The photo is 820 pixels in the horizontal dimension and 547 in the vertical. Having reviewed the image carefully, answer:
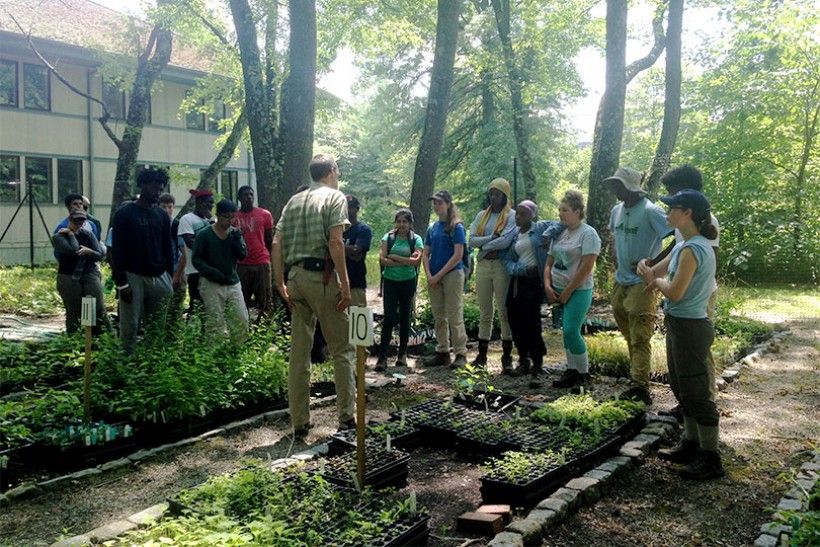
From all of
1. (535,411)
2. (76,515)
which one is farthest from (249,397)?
(535,411)

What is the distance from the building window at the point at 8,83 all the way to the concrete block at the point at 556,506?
23.3 metres

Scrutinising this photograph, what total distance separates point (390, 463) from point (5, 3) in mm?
21367

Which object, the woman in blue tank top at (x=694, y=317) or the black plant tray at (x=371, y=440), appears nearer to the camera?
the woman in blue tank top at (x=694, y=317)

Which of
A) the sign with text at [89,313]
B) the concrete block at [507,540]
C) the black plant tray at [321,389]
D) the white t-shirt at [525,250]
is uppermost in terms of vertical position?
the white t-shirt at [525,250]

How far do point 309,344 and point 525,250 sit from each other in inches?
113

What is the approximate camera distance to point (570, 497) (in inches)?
161

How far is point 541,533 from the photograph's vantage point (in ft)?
12.2

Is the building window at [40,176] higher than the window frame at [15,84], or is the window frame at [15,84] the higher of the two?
the window frame at [15,84]

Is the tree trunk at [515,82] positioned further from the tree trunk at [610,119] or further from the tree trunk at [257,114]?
the tree trunk at [257,114]

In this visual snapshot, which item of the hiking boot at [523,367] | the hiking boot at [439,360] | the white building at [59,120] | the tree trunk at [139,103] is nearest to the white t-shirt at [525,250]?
the hiking boot at [523,367]

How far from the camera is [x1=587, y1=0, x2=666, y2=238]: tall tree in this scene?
43.0ft

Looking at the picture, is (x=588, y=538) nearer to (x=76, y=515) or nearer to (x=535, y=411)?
(x=535, y=411)

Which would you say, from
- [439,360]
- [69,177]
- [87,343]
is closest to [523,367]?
[439,360]

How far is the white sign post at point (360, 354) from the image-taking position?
13.5 feet
